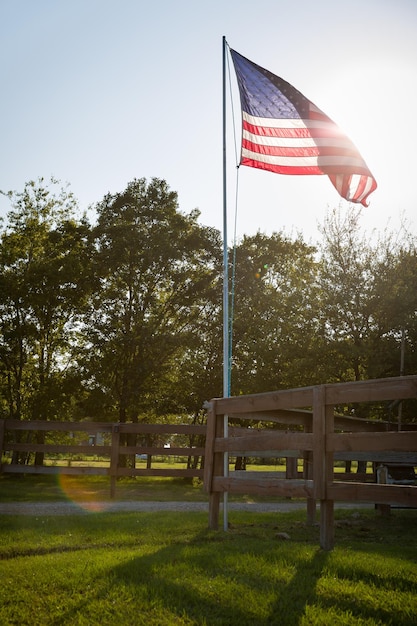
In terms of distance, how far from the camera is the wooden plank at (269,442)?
6.40 meters

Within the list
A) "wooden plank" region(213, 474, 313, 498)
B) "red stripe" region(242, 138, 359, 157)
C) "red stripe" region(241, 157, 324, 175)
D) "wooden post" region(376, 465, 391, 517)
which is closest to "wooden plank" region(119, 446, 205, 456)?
"wooden post" region(376, 465, 391, 517)

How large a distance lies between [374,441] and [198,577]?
2009mm

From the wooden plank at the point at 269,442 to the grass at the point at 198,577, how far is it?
1048 mm

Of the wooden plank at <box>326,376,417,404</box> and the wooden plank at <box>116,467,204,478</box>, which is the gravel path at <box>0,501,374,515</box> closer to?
the wooden plank at <box>116,467,204,478</box>

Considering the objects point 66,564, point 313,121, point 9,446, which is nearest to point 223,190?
point 313,121

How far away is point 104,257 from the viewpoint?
2548cm

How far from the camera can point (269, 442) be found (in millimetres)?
6809

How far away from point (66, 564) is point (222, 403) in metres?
3.31

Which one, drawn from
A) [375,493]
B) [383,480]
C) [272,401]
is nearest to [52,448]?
[383,480]

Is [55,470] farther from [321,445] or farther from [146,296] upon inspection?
[146,296]

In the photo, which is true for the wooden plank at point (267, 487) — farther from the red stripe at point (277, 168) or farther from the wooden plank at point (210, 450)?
the red stripe at point (277, 168)

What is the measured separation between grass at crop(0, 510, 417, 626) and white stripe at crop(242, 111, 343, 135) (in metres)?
6.59

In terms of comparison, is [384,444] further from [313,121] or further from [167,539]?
[313,121]

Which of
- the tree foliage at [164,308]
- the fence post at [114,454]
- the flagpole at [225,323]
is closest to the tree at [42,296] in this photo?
the tree foliage at [164,308]
